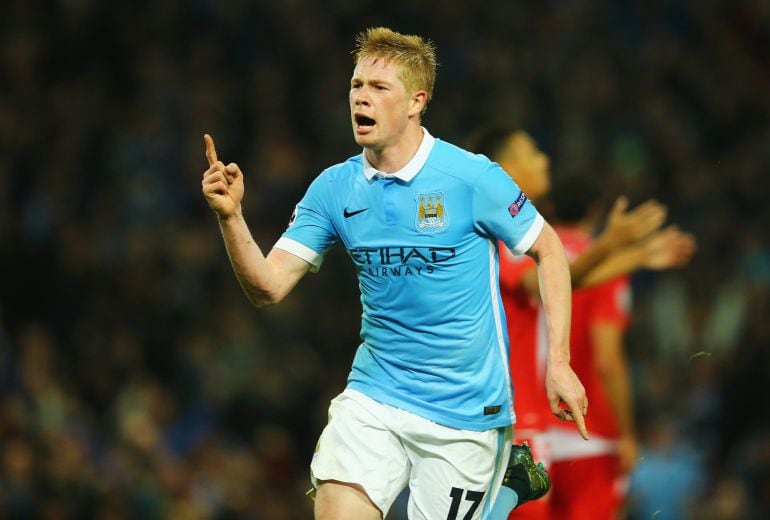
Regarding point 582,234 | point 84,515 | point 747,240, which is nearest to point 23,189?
point 84,515

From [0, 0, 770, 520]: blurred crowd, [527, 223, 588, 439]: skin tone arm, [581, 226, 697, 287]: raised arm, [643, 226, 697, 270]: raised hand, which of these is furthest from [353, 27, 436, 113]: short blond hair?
[0, 0, 770, 520]: blurred crowd

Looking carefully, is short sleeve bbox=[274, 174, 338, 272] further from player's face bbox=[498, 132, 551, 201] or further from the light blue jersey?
player's face bbox=[498, 132, 551, 201]

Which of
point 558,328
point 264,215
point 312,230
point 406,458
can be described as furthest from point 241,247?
point 264,215

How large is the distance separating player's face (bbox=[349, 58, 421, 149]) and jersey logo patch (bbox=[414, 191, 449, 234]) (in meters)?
0.25

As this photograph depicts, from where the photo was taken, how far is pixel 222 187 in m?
4.57

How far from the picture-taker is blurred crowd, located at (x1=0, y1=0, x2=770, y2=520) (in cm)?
1005

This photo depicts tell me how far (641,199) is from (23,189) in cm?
573

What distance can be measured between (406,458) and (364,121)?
1.24 metres

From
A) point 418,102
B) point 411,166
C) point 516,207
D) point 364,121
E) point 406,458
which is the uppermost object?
point 418,102

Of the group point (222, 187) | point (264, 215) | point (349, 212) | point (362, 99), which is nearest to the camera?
point (222, 187)

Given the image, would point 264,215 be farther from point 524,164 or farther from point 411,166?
point 411,166

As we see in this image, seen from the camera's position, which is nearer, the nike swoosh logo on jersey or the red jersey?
→ the nike swoosh logo on jersey

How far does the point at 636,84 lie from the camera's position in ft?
43.8

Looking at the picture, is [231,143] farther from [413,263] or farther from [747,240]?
[413,263]
